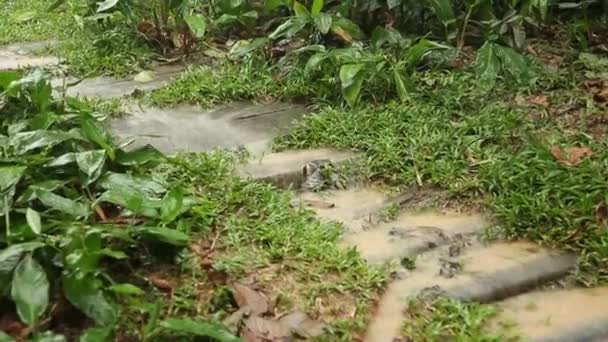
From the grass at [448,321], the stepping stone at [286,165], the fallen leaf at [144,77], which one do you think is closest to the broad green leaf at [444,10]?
the stepping stone at [286,165]

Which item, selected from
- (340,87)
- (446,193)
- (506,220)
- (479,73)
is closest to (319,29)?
(340,87)

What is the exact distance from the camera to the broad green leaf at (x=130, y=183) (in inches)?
94.8

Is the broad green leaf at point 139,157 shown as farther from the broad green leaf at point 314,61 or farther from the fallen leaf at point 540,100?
the fallen leaf at point 540,100

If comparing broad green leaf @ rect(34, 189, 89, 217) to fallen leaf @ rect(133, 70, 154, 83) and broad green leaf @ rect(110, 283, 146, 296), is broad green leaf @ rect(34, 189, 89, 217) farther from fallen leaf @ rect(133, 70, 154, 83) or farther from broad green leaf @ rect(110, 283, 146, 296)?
fallen leaf @ rect(133, 70, 154, 83)

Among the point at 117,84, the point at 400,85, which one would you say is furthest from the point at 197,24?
the point at 400,85

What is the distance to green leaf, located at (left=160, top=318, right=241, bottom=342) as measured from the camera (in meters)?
1.87

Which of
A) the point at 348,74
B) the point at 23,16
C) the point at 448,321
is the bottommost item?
the point at 23,16

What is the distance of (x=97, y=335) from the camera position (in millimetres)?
1865

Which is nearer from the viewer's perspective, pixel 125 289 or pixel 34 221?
pixel 125 289

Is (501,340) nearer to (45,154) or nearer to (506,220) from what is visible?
(506,220)

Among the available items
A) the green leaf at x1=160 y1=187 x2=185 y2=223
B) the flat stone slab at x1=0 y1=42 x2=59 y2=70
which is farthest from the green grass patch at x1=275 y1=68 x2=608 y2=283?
the flat stone slab at x1=0 y1=42 x2=59 y2=70

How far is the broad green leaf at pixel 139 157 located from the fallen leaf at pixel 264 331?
75 cm

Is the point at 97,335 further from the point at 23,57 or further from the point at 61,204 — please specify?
the point at 23,57

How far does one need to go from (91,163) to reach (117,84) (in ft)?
5.01
